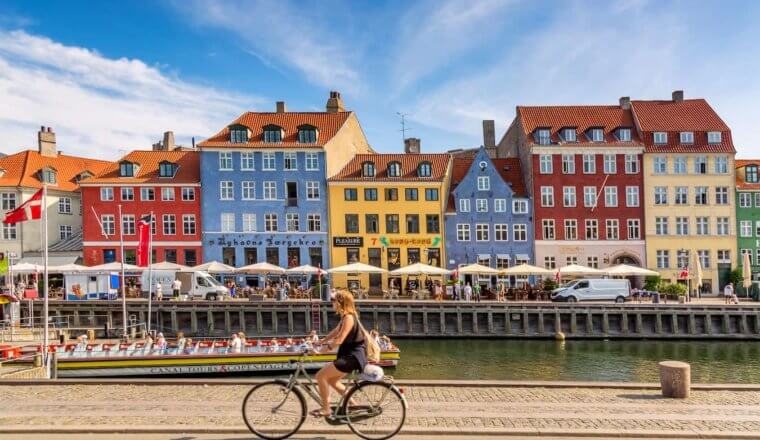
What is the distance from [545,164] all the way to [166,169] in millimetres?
29990

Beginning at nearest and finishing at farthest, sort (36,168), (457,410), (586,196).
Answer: (457,410) → (586,196) → (36,168)

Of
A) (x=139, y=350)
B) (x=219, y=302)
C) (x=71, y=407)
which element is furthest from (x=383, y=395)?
(x=219, y=302)

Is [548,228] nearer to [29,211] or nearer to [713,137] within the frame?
[713,137]

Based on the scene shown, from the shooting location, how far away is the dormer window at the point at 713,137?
45.8 meters

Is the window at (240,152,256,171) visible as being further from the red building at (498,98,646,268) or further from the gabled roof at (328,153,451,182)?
the red building at (498,98,646,268)

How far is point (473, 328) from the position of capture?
33.5m

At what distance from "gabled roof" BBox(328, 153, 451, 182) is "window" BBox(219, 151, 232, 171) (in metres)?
8.06

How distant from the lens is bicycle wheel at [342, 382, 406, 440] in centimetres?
848

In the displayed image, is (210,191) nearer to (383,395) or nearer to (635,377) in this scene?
(635,377)

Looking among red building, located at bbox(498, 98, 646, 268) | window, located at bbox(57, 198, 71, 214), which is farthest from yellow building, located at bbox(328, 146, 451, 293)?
window, located at bbox(57, 198, 71, 214)

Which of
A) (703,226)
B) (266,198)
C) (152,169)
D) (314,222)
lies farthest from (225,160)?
(703,226)

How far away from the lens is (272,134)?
46250mm

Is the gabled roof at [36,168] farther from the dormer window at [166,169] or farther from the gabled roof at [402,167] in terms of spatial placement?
the gabled roof at [402,167]

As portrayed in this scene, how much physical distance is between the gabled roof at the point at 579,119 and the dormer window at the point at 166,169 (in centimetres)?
2838
